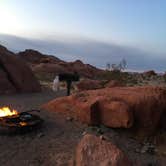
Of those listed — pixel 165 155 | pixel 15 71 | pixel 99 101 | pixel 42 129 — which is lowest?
pixel 165 155

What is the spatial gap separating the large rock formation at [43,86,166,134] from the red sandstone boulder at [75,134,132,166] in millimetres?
3074

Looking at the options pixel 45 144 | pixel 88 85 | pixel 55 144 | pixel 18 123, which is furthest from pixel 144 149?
pixel 88 85

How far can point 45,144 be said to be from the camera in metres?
8.29

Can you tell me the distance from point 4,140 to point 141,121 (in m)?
3.87

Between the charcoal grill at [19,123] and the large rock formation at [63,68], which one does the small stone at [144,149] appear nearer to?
the charcoal grill at [19,123]

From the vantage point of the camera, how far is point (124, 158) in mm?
6516

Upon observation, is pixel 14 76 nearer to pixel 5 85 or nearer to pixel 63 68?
pixel 5 85

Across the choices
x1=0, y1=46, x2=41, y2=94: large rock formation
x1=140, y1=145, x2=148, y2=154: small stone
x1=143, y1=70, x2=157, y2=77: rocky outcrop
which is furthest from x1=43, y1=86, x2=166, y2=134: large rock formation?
x1=143, y1=70, x2=157, y2=77: rocky outcrop

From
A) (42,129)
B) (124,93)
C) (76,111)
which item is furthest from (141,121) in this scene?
(42,129)

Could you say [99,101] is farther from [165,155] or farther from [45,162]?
[45,162]

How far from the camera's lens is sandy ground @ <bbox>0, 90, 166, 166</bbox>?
298 inches

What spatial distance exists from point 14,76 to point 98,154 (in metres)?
9.85

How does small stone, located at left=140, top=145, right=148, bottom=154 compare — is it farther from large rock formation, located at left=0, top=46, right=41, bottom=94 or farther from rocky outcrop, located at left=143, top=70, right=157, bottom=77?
rocky outcrop, located at left=143, top=70, right=157, bottom=77

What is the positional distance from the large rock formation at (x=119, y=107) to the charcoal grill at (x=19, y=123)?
1.44 meters
